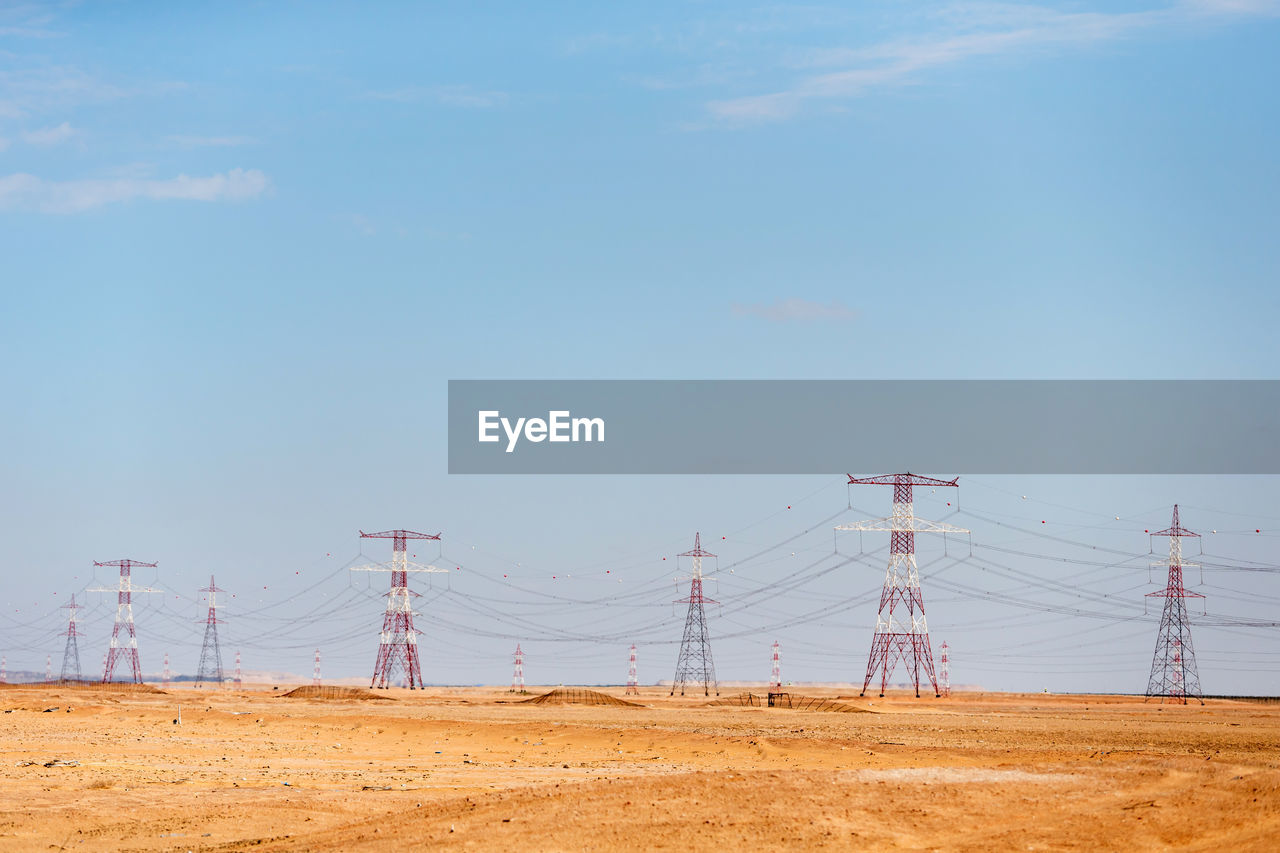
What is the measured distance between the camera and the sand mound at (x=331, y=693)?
11388 cm

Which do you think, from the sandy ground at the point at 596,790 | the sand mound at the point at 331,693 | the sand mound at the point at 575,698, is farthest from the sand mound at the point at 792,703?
the sandy ground at the point at 596,790

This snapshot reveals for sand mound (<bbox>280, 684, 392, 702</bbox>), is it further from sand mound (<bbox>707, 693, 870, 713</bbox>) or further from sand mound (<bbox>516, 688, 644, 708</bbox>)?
sand mound (<bbox>707, 693, 870, 713</bbox>)

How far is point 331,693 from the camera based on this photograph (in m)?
118

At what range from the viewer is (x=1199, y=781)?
27891 mm

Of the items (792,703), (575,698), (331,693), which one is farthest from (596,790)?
(331,693)

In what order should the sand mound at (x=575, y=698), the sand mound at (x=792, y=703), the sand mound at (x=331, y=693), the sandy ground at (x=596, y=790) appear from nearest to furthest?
the sandy ground at (x=596, y=790)
the sand mound at (x=792, y=703)
the sand mound at (x=575, y=698)
the sand mound at (x=331, y=693)

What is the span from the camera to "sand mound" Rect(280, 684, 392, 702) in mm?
113875

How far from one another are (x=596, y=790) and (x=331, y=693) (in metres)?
92.8

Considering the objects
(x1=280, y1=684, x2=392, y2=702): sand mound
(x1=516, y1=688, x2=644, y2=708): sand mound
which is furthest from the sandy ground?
(x1=280, y1=684, x2=392, y2=702): sand mound

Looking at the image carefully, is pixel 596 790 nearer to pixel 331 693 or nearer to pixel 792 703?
pixel 792 703

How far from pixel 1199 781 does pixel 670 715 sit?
5983 centimetres

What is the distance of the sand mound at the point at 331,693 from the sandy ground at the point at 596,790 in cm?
5179

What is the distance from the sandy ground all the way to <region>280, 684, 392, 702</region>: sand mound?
51.8 meters

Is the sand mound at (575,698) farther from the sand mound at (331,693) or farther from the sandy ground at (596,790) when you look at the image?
the sandy ground at (596,790)
